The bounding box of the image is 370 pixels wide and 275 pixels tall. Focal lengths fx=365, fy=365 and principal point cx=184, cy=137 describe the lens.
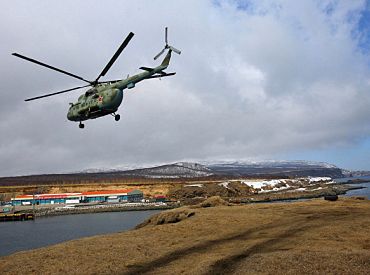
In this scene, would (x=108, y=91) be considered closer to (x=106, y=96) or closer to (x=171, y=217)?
(x=106, y=96)

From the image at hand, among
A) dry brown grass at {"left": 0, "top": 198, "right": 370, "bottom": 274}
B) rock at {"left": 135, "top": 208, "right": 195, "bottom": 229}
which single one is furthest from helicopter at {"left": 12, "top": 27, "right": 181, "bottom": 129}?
rock at {"left": 135, "top": 208, "right": 195, "bottom": 229}

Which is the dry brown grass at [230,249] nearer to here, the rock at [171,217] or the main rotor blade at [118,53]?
the rock at [171,217]

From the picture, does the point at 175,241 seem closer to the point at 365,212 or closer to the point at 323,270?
the point at 323,270

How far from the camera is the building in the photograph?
102m

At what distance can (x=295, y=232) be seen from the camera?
65.1 ft

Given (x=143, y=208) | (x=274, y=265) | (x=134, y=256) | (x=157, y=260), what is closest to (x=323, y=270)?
(x=274, y=265)

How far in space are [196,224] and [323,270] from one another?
13.2m

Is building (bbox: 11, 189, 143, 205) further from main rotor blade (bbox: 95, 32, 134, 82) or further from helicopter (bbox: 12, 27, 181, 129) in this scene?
main rotor blade (bbox: 95, 32, 134, 82)

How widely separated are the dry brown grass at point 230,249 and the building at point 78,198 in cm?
8221

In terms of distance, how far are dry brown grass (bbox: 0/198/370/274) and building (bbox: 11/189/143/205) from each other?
82.2 metres

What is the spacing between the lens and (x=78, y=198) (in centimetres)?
10425

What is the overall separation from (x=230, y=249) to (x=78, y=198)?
308ft

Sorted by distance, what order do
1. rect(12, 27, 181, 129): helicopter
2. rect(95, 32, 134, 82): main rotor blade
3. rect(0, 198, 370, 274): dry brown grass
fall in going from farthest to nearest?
rect(12, 27, 181, 129): helicopter, rect(95, 32, 134, 82): main rotor blade, rect(0, 198, 370, 274): dry brown grass

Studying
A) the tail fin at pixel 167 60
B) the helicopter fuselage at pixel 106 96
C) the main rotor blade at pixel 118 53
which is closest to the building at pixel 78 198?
the helicopter fuselage at pixel 106 96
